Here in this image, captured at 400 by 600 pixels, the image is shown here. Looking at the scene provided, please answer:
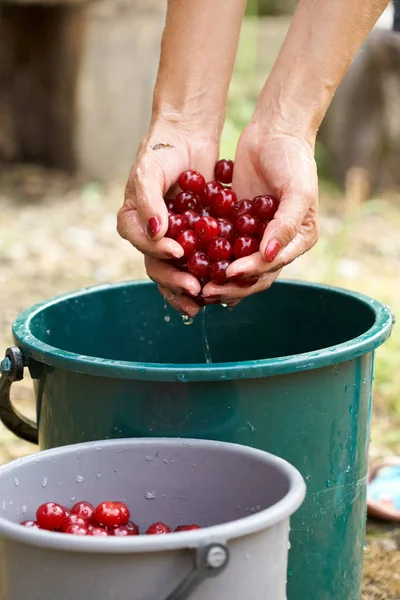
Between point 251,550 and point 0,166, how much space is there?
4862mm

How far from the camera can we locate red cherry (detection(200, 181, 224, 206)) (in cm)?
183

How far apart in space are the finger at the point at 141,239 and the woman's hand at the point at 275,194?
9 centimetres

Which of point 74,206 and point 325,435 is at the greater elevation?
point 325,435

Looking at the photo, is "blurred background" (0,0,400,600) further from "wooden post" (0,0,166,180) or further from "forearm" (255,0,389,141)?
"forearm" (255,0,389,141)

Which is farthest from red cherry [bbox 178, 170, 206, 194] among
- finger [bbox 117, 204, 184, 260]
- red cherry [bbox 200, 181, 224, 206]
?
finger [bbox 117, 204, 184, 260]

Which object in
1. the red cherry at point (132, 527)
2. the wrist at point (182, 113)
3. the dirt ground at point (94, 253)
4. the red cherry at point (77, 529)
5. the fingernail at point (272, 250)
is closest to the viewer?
the red cherry at point (77, 529)

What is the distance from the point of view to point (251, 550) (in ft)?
4.01

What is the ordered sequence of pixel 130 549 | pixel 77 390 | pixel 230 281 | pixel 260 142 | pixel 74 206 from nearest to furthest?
pixel 130 549 < pixel 77 390 < pixel 230 281 < pixel 260 142 < pixel 74 206

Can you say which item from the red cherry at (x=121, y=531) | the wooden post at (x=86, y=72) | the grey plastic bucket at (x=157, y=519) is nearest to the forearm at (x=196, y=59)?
the grey plastic bucket at (x=157, y=519)

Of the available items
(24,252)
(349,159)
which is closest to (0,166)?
(24,252)

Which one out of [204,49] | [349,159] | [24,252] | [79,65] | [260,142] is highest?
[204,49]

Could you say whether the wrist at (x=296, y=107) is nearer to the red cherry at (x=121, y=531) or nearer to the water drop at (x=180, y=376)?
the water drop at (x=180, y=376)

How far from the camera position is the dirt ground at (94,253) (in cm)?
312

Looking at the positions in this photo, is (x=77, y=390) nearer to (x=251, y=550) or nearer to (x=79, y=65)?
(x=251, y=550)
